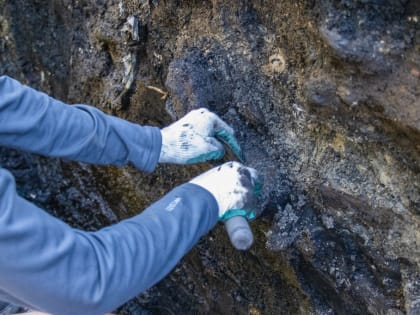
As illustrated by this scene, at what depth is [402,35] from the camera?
3.95 feet

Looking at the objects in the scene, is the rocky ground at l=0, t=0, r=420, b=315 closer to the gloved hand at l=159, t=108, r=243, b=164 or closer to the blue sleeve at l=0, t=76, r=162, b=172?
the gloved hand at l=159, t=108, r=243, b=164

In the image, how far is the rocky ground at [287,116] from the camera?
1253mm

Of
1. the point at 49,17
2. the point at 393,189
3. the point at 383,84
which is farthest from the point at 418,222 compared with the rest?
the point at 49,17

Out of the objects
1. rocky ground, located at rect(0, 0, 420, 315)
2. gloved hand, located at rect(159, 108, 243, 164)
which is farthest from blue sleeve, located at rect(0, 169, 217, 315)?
rocky ground, located at rect(0, 0, 420, 315)

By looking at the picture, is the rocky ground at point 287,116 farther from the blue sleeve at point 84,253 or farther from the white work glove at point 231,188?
the blue sleeve at point 84,253

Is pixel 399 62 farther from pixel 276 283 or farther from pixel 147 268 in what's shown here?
pixel 276 283

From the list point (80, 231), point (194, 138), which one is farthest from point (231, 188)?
point (80, 231)

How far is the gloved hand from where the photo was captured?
1.54 meters

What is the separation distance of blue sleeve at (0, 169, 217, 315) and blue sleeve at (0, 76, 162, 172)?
21cm

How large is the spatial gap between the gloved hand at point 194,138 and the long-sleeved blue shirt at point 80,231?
0.04m

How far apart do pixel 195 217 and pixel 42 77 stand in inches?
49.2

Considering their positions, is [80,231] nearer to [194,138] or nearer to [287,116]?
[194,138]

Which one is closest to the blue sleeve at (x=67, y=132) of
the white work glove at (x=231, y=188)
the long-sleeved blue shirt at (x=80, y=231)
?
the long-sleeved blue shirt at (x=80, y=231)

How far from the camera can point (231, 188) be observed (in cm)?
144
